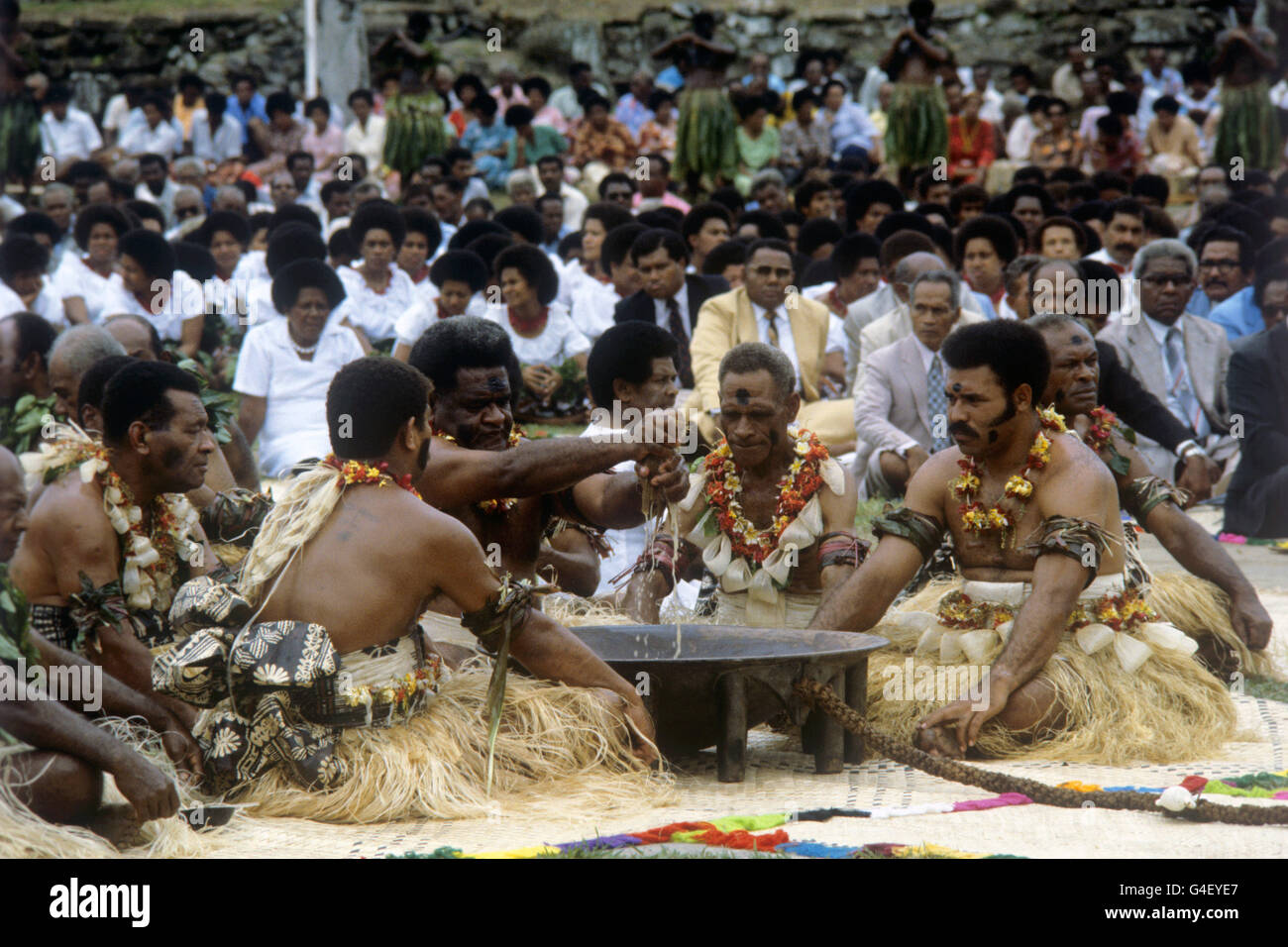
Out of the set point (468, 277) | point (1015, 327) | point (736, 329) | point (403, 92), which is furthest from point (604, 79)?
point (1015, 327)

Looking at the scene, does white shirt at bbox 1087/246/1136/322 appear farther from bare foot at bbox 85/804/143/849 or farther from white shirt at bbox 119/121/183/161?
white shirt at bbox 119/121/183/161

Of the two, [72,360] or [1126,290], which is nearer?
[72,360]

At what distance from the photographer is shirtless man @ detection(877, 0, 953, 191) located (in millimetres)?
17578

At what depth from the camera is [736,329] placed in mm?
10398

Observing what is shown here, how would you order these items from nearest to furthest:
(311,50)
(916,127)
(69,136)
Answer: (916,127) → (69,136) → (311,50)

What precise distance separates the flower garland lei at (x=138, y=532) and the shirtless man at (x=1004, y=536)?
7.17ft

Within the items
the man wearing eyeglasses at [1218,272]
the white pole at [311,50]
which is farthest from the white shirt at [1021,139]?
the white pole at [311,50]

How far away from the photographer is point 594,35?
2506 centimetres

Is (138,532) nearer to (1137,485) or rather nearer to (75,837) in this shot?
(75,837)

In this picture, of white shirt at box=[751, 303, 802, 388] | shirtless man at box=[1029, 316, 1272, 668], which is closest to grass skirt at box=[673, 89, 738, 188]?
white shirt at box=[751, 303, 802, 388]

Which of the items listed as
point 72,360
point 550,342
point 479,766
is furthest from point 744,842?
point 550,342

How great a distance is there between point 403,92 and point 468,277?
847 cm

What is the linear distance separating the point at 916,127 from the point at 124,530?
14037mm

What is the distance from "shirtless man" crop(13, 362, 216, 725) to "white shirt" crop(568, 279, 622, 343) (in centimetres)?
788
